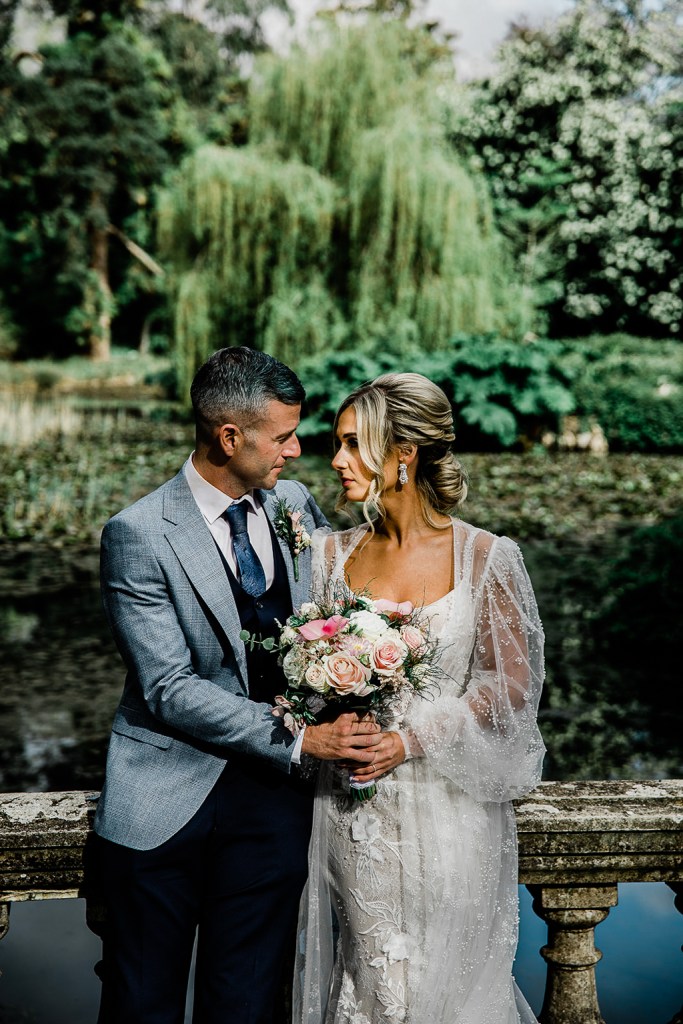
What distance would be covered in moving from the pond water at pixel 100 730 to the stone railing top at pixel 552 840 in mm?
1345

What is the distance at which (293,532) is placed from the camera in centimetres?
252

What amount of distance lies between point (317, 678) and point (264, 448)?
23.2 inches

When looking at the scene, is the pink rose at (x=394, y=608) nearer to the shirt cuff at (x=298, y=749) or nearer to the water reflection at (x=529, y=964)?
the shirt cuff at (x=298, y=749)

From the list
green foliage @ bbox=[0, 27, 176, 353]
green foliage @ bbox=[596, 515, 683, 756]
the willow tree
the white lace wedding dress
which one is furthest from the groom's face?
green foliage @ bbox=[0, 27, 176, 353]

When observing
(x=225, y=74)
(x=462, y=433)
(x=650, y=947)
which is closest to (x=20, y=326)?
(x=225, y=74)

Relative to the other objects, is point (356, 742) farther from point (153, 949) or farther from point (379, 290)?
point (379, 290)

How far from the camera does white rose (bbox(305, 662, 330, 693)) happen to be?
2158mm

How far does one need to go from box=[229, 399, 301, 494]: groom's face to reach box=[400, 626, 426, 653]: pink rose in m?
0.48

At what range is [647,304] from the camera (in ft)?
90.9

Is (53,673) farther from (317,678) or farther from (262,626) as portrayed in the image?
(317,678)

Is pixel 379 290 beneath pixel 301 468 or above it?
above

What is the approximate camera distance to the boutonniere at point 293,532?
8.27 feet

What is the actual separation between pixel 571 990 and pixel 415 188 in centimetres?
1714

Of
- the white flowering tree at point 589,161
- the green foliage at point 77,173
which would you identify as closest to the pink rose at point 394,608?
the white flowering tree at point 589,161
